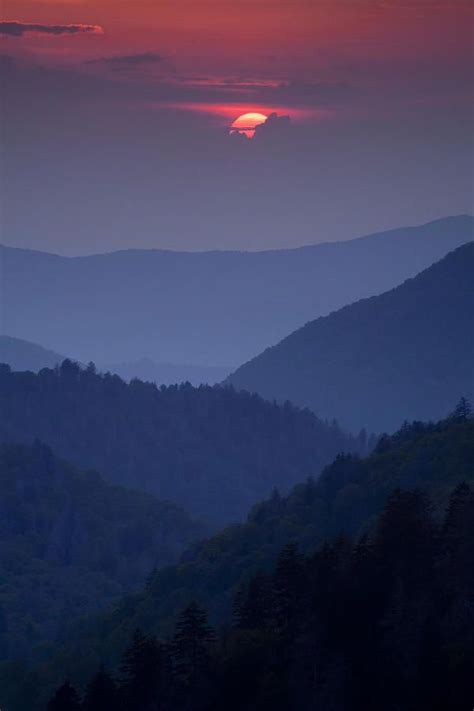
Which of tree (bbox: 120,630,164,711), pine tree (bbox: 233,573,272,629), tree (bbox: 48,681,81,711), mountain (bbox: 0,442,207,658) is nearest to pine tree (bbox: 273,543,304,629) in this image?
pine tree (bbox: 233,573,272,629)

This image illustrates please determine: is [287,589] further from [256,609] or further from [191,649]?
[191,649]

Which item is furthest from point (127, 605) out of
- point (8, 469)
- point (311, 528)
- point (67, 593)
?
point (8, 469)

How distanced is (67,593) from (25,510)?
2548 cm

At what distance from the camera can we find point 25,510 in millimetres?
179625

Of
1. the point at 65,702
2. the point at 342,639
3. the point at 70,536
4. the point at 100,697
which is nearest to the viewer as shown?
the point at 342,639

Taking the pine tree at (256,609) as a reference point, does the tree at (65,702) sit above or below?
below

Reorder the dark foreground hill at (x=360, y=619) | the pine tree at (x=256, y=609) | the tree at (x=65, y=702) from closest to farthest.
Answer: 1. the dark foreground hill at (x=360, y=619)
2. the tree at (x=65, y=702)
3. the pine tree at (x=256, y=609)

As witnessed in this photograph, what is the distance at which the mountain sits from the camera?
15425 cm

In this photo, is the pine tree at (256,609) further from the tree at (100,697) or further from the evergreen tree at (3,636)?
the evergreen tree at (3,636)

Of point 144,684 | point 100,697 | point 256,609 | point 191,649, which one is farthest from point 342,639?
point 100,697

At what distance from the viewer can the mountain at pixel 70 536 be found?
154 meters

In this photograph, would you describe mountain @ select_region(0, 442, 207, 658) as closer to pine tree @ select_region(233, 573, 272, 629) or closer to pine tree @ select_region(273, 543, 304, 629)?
pine tree @ select_region(233, 573, 272, 629)

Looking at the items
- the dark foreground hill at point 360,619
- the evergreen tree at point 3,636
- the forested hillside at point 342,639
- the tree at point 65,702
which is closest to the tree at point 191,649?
the forested hillside at point 342,639

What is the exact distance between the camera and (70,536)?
577ft
